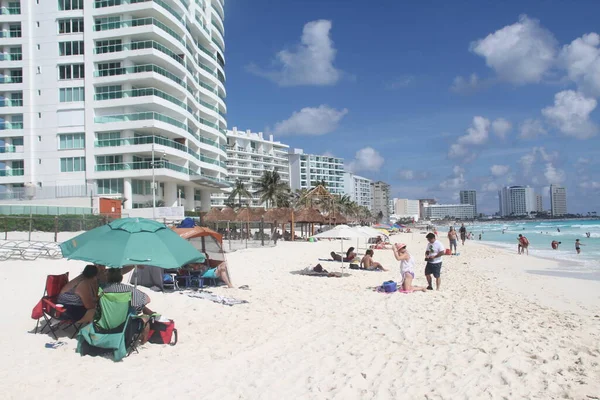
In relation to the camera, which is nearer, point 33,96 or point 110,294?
point 110,294

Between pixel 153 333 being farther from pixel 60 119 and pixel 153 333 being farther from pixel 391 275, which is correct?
pixel 60 119

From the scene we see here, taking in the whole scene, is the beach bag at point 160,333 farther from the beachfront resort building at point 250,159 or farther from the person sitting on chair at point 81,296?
the beachfront resort building at point 250,159

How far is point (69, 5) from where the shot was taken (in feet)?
138

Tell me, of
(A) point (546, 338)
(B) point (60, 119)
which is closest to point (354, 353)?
(A) point (546, 338)

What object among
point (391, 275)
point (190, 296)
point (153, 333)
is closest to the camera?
point (153, 333)

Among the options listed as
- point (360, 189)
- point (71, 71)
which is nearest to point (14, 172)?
point (71, 71)

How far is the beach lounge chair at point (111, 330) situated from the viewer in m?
5.88

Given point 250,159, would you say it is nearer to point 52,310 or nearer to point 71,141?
point 71,141

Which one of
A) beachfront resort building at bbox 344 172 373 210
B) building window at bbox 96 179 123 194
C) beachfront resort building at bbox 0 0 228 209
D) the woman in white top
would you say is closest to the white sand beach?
the woman in white top

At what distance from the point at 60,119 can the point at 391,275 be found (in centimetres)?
3808

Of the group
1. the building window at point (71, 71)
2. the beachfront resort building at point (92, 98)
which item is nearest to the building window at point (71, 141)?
the beachfront resort building at point (92, 98)

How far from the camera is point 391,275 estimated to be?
1548cm

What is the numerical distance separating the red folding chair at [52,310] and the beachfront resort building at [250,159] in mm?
89120

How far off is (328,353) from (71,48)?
45097mm
